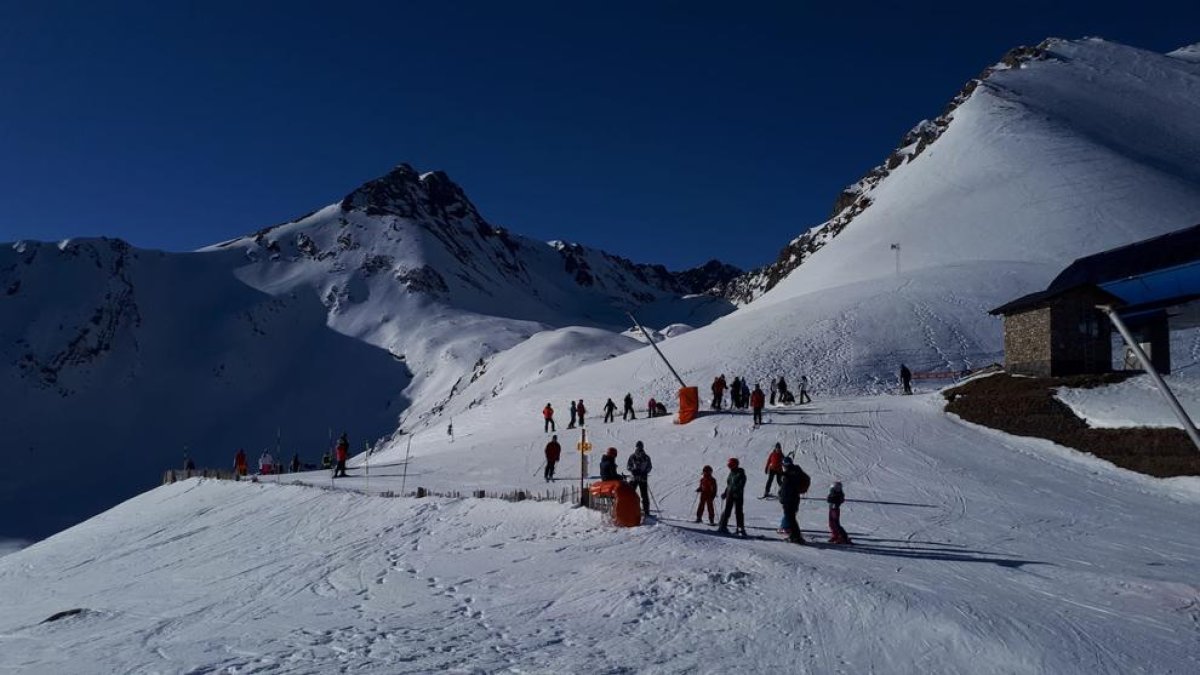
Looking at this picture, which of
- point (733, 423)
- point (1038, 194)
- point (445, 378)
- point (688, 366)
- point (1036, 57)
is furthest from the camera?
point (1036, 57)

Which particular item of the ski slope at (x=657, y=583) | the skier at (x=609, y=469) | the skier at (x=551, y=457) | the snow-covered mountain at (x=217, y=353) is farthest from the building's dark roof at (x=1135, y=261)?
the snow-covered mountain at (x=217, y=353)

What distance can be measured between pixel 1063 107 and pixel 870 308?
84712 mm

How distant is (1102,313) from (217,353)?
116 meters

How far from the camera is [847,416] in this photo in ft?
105

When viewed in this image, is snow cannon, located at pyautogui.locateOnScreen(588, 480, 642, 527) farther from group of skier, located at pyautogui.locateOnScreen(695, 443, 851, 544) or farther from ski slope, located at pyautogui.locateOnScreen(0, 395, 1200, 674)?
group of skier, located at pyautogui.locateOnScreen(695, 443, 851, 544)

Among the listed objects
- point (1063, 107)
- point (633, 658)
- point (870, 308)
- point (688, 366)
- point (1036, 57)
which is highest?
point (1036, 57)

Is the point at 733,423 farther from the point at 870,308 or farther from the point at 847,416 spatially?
the point at 870,308

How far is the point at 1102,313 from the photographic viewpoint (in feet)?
112

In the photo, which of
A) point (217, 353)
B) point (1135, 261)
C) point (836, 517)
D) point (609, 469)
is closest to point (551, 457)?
point (609, 469)

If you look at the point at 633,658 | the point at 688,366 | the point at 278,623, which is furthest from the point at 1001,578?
the point at 688,366

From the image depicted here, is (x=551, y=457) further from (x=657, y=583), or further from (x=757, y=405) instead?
(x=657, y=583)

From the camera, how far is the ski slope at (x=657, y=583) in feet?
31.4

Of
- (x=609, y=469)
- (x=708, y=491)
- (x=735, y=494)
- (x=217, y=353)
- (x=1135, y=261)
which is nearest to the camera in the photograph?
(x=735, y=494)

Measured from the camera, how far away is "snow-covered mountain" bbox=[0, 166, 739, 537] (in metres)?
91.1
